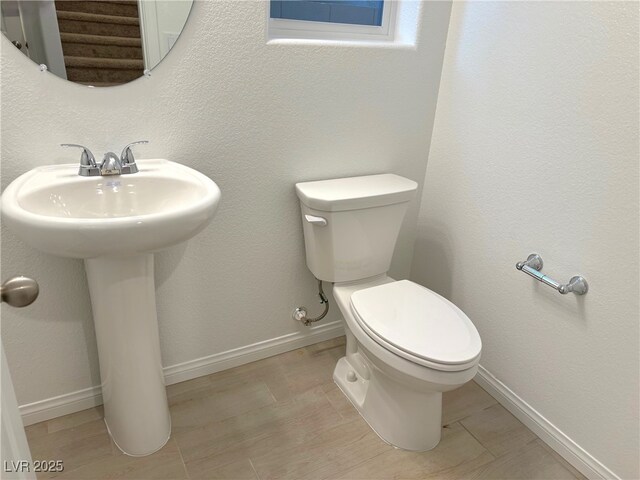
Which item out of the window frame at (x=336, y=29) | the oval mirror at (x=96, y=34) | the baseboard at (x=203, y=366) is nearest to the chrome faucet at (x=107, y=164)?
the oval mirror at (x=96, y=34)

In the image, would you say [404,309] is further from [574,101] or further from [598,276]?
[574,101]

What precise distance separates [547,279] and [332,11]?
1235 mm

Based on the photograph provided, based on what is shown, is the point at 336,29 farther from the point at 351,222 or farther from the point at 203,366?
the point at 203,366

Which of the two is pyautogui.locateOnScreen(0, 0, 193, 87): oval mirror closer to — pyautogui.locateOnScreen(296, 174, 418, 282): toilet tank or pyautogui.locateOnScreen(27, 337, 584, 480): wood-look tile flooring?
pyautogui.locateOnScreen(296, 174, 418, 282): toilet tank

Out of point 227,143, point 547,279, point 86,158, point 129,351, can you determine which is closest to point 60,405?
point 129,351

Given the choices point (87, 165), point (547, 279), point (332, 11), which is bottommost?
point (547, 279)

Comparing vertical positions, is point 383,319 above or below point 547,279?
below

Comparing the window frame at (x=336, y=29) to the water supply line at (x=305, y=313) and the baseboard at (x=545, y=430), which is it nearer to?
the water supply line at (x=305, y=313)

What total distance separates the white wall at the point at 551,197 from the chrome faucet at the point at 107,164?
3.91 feet

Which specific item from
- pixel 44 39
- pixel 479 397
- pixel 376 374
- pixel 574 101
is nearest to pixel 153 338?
pixel 376 374

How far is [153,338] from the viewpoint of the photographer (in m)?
1.40

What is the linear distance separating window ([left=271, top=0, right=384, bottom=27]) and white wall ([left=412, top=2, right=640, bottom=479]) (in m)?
0.31

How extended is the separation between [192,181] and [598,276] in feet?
3.94

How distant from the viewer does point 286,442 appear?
1.55m
